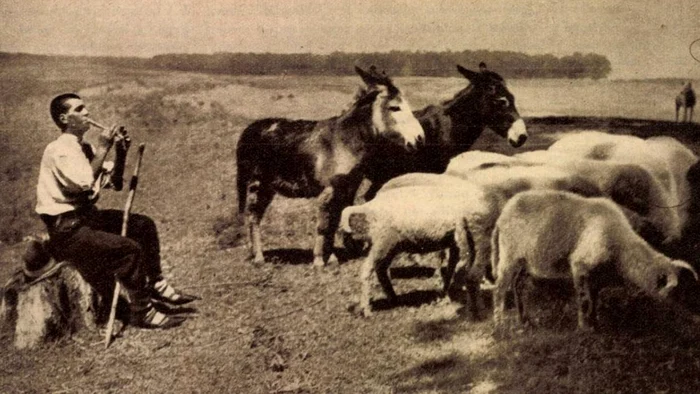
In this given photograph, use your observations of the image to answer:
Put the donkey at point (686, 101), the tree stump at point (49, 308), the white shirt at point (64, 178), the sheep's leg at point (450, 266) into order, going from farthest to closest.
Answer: the donkey at point (686, 101)
the sheep's leg at point (450, 266)
the tree stump at point (49, 308)
the white shirt at point (64, 178)

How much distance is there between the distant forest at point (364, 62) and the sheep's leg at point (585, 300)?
143 centimetres

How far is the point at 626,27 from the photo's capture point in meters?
5.38

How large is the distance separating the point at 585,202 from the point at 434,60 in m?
1.45

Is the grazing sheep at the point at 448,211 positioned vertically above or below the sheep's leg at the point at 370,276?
above

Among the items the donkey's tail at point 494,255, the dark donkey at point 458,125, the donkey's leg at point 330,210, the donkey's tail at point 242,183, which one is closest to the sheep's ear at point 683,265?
the donkey's tail at point 494,255

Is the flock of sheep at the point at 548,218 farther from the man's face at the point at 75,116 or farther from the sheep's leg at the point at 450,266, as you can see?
the man's face at the point at 75,116

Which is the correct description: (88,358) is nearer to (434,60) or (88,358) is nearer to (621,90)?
(434,60)

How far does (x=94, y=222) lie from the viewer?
518cm

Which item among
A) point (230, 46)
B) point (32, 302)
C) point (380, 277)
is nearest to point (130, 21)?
point (230, 46)

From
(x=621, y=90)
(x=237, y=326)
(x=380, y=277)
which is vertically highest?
(x=621, y=90)

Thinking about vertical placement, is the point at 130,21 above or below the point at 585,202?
above

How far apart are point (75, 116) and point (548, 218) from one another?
132 inches

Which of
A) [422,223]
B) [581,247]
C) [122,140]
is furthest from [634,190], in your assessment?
[122,140]

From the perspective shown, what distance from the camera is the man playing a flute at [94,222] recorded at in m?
5.10
